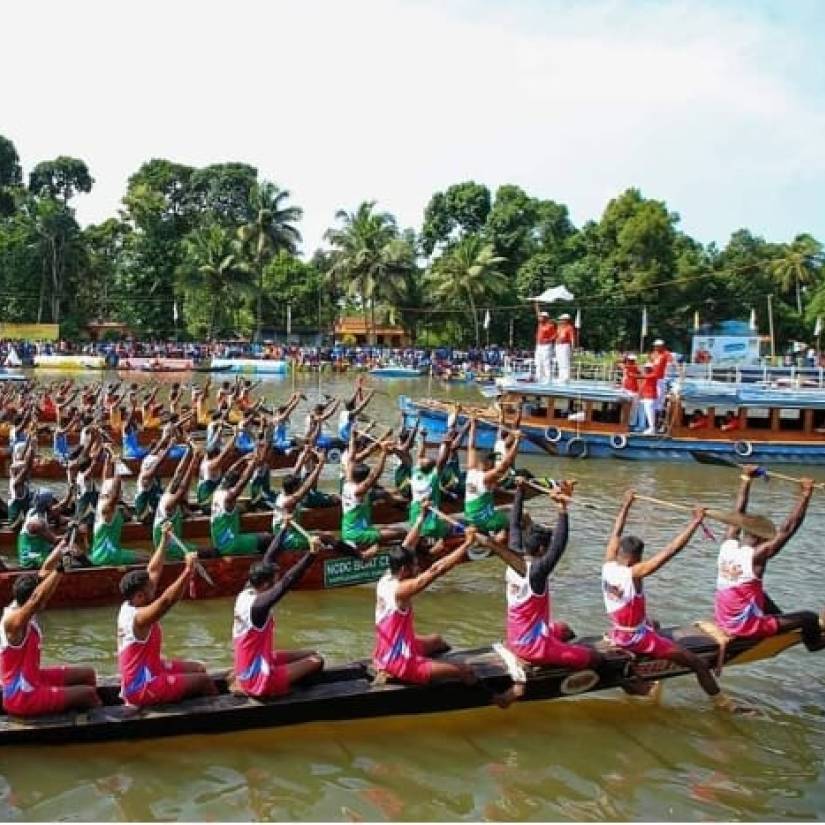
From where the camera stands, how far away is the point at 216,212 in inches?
3270

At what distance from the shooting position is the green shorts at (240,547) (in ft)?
43.8

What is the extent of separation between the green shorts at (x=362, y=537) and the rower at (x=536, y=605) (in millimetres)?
4321

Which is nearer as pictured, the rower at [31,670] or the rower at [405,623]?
the rower at [31,670]

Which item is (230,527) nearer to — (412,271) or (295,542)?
(295,542)

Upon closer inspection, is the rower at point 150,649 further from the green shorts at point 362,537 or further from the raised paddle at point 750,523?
the raised paddle at point 750,523

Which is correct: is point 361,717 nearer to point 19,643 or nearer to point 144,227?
point 19,643

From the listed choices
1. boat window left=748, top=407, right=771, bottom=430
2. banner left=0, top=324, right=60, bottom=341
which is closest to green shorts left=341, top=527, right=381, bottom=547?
boat window left=748, top=407, right=771, bottom=430

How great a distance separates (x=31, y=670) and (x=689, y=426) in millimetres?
22752

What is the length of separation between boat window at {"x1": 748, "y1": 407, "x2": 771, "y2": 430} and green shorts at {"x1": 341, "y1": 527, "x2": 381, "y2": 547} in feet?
57.1

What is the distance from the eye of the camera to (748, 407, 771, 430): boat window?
28031 millimetres

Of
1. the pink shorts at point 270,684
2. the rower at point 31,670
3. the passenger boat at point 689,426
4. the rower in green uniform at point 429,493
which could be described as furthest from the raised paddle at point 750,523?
the passenger boat at point 689,426

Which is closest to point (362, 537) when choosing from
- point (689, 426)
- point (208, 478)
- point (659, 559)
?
point (208, 478)

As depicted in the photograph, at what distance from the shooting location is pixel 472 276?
63.8 metres

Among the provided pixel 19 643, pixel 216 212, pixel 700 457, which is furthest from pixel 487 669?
pixel 216 212
